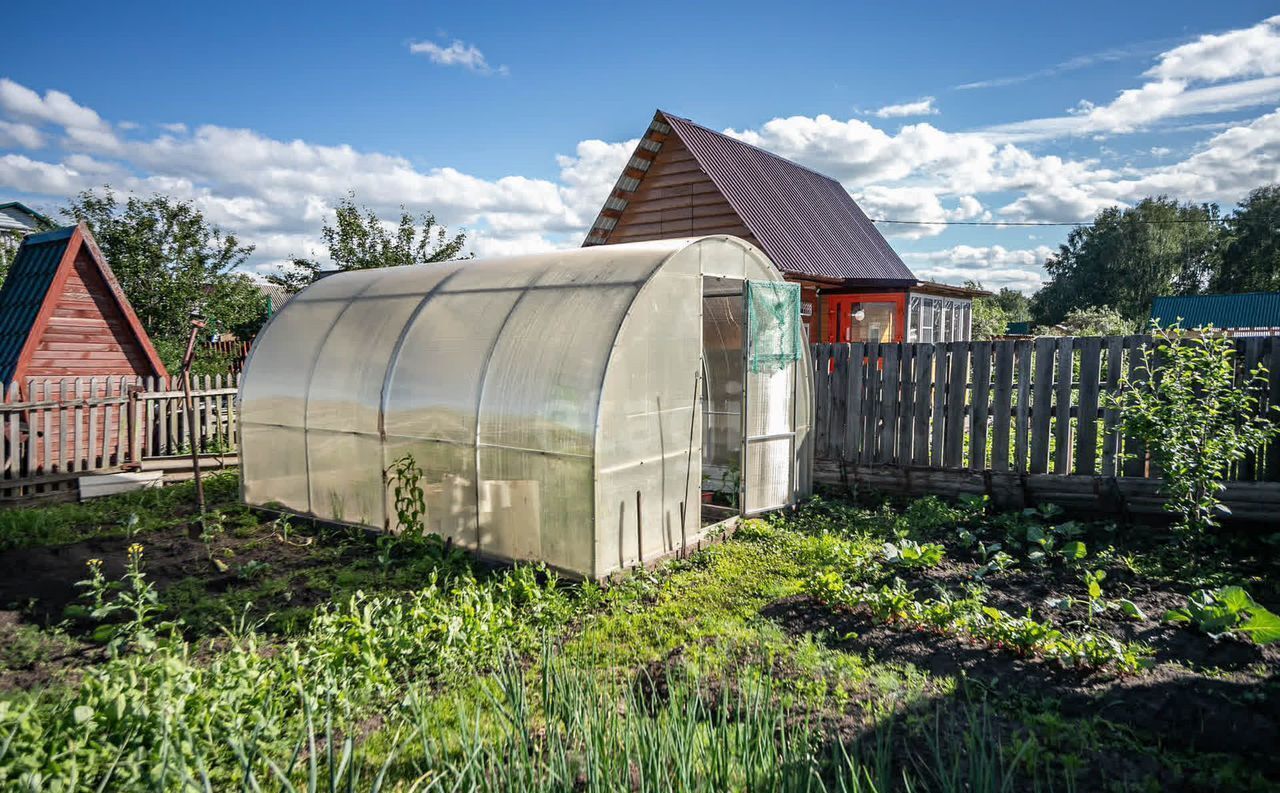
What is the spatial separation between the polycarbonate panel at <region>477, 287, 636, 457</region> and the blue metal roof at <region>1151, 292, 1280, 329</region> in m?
37.7

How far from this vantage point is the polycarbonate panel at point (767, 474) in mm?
7762

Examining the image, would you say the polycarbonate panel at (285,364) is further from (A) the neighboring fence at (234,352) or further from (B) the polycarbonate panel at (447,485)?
(A) the neighboring fence at (234,352)

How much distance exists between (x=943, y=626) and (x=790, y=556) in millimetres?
2063

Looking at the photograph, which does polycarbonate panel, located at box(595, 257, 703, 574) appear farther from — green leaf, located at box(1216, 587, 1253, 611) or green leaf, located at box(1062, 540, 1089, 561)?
green leaf, located at box(1216, 587, 1253, 611)

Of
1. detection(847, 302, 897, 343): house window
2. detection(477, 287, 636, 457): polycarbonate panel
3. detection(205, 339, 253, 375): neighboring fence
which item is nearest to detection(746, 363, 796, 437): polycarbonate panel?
detection(477, 287, 636, 457): polycarbonate panel

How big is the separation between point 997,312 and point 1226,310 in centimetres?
1083

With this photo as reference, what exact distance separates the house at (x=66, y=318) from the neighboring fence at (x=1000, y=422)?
1015 cm

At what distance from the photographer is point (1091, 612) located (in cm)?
468

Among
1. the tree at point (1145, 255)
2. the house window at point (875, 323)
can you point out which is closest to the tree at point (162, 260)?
the house window at point (875, 323)

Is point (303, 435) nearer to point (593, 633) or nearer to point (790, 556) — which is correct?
point (593, 633)

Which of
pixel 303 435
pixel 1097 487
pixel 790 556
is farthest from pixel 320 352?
A: pixel 1097 487

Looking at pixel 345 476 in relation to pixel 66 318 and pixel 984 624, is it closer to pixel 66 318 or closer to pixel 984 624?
pixel 66 318

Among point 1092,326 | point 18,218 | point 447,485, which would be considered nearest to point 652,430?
point 447,485

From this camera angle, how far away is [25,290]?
1032 cm
